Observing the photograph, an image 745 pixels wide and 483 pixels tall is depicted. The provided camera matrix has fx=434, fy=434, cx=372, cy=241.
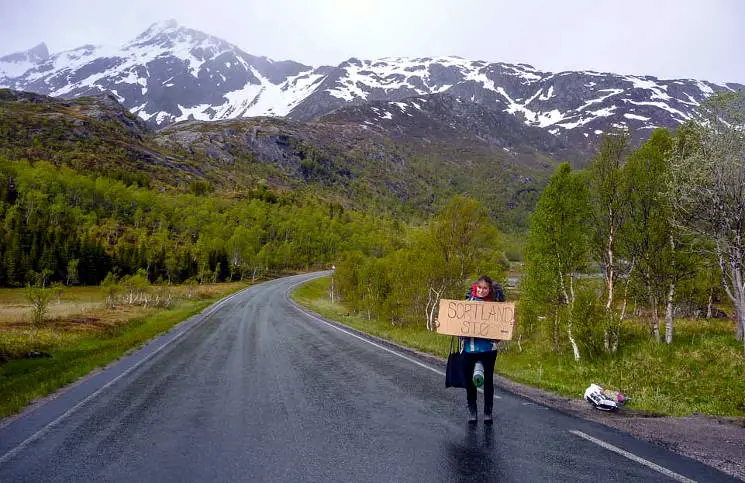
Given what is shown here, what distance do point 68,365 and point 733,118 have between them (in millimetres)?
21927

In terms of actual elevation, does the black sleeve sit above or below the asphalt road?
above

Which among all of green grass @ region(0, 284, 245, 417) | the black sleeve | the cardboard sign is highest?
the black sleeve

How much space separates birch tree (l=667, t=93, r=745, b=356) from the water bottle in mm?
8015

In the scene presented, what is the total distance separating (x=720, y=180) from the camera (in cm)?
1098

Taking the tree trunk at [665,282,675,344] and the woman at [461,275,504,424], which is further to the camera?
the tree trunk at [665,282,675,344]

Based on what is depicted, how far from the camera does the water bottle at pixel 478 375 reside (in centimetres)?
646

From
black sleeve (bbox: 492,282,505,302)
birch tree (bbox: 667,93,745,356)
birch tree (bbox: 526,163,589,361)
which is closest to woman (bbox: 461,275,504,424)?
black sleeve (bbox: 492,282,505,302)

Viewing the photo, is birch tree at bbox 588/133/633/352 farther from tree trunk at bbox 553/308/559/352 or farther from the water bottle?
the water bottle

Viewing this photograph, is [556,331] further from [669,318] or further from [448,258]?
[448,258]

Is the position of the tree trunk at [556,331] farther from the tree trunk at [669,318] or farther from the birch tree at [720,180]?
the birch tree at [720,180]

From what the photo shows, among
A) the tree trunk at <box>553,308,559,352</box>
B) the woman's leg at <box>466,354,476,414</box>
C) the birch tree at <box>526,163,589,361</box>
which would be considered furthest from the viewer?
the tree trunk at <box>553,308,559,352</box>

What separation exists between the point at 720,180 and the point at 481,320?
8.69 meters

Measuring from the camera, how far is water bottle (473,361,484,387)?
646 centimetres

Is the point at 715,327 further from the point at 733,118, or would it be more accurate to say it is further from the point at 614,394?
the point at 614,394
